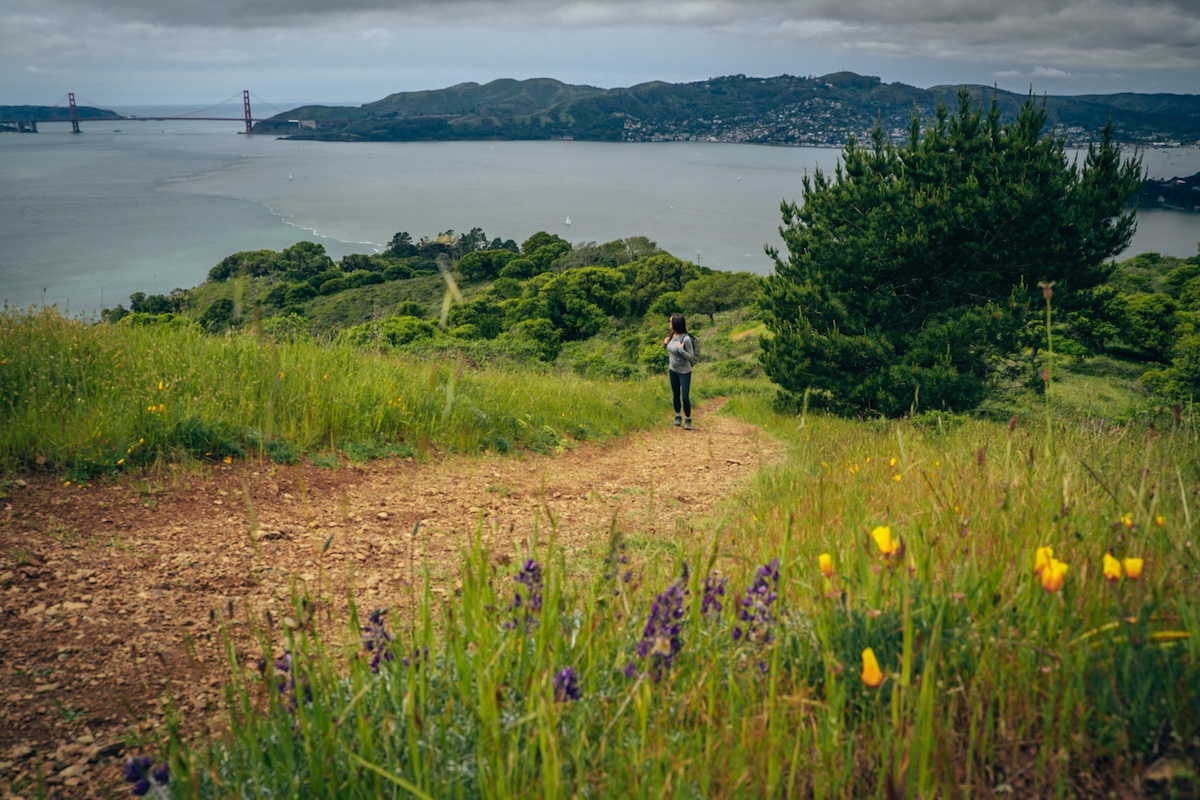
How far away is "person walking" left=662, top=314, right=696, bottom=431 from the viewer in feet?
37.3

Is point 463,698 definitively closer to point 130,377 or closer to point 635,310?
point 130,377

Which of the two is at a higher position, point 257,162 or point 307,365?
point 257,162

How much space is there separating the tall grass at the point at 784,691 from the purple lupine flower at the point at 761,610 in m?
0.01

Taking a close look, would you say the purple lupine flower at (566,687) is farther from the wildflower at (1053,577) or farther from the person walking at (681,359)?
the person walking at (681,359)

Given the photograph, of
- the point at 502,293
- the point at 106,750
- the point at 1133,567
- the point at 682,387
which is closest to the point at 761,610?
the point at 1133,567

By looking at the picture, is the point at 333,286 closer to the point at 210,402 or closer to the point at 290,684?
the point at 210,402

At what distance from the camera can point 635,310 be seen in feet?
157

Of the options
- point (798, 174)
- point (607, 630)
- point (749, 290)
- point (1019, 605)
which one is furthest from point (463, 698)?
point (798, 174)

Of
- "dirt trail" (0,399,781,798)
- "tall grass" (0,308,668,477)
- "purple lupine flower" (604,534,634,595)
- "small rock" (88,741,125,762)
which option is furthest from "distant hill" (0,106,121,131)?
"purple lupine flower" (604,534,634,595)

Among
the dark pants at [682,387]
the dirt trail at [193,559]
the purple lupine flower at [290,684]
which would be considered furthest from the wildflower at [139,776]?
the dark pants at [682,387]

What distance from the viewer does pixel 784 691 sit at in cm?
200

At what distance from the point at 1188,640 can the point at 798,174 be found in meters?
171

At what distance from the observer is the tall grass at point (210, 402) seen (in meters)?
5.35

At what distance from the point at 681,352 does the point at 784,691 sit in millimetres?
9536
